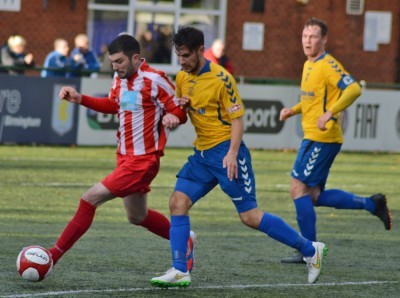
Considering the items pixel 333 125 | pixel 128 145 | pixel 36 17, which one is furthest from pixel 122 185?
pixel 36 17

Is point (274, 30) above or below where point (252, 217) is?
above

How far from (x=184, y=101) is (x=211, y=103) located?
0.18m

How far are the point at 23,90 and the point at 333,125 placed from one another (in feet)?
32.9

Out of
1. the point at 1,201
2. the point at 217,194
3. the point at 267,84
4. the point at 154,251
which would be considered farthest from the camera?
the point at 267,84

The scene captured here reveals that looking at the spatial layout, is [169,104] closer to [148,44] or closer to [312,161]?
[312,161]

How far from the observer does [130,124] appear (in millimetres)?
8383

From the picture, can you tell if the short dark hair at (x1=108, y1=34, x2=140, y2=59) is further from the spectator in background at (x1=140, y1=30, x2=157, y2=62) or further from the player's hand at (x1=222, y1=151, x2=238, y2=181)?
the spectator in background at (x1=140, y1=30, x2=157, y2=62)

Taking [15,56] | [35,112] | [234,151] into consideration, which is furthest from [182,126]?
[234,151]

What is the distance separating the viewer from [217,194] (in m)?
14.7

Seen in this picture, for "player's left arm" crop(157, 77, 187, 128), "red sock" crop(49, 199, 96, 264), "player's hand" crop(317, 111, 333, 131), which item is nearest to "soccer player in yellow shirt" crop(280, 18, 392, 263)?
"player's hand" crop(317, 111, 333, 131)

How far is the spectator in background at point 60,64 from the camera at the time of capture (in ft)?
65.1

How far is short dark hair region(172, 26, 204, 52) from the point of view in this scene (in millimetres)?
7930

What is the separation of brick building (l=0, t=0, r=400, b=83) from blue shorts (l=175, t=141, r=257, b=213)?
17747mm

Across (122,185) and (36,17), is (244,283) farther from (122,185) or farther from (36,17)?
(36,17)
